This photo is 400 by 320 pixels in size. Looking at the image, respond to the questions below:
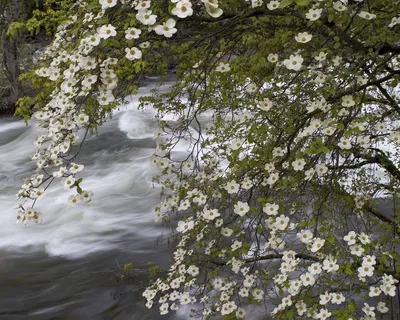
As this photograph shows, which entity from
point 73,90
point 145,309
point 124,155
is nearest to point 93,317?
point 145,309

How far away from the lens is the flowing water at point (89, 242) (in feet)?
18.2

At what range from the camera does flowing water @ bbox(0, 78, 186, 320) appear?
5.56 metres

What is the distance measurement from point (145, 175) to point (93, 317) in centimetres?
364

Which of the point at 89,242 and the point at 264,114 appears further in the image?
the point at 89,242

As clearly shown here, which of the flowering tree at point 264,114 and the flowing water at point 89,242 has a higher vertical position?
the flowering tree at point 264,114

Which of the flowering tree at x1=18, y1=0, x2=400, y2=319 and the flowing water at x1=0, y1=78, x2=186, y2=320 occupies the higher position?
the flowering tree at x1=18, y1=0, x2=400, y2=319

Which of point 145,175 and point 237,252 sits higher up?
point 237,252

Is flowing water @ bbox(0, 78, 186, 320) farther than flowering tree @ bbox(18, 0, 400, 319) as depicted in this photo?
Yes

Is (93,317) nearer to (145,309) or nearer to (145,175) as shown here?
(145,309)

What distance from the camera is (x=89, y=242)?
689cm

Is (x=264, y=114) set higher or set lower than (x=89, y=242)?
higher

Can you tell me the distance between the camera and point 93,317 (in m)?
5.36

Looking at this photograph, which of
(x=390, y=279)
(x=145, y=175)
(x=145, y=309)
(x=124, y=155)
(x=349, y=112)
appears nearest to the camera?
(x=390, y=279)

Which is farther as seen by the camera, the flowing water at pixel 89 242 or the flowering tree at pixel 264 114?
the flowing water at pixel 89 242
